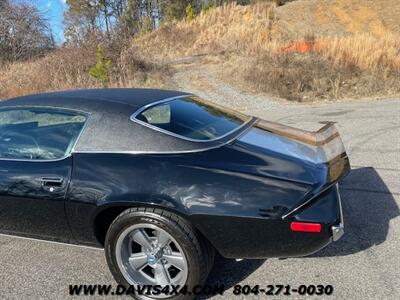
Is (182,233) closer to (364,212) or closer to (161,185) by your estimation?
(161,185)

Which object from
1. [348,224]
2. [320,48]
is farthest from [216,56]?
[348,224]

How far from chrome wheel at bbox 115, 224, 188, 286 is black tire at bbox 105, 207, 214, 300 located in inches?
1.5

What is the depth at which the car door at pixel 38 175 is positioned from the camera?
9.62ft

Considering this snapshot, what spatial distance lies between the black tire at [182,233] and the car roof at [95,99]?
0.86m

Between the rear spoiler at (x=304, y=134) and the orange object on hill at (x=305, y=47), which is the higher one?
the orange object on hill at (x=305, y=47)

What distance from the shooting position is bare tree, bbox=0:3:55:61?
2150cm

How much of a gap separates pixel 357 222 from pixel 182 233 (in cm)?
193

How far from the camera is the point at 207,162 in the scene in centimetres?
270

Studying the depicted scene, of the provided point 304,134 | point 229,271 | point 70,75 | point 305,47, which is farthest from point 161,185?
point 305,47

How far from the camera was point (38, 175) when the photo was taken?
300 centimetres

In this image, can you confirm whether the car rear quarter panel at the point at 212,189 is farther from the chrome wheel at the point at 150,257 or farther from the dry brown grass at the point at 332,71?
the dry brown grass at the point at 332,71

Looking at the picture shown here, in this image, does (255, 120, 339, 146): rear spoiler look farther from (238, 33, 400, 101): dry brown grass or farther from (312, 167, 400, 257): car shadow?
(238, 33, 400, 101): dry brown grass

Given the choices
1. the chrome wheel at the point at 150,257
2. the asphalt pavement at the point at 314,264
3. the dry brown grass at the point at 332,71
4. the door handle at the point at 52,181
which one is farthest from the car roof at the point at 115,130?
the dry brown grass at the point at 332,71

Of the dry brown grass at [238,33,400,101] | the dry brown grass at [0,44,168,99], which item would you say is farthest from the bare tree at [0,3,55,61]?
the dry brown grass at [238,33,400,101]
